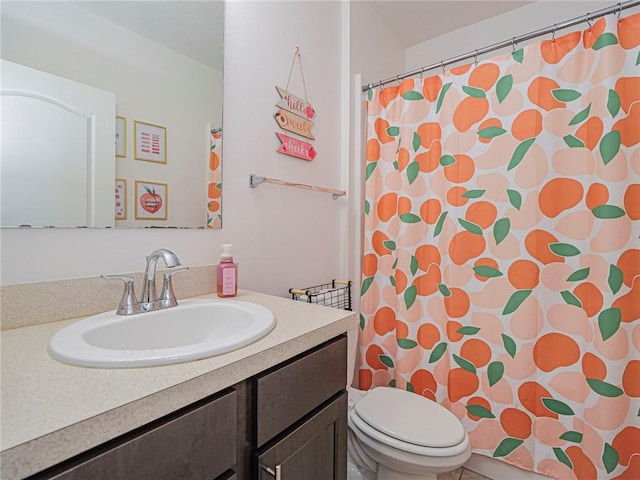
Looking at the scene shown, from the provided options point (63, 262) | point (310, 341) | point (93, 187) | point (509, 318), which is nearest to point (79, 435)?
point (310, 341)

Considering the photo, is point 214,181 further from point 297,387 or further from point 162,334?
point 297,387

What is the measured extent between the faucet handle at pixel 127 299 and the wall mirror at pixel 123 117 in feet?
0.60

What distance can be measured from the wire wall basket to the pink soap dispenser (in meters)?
0.40

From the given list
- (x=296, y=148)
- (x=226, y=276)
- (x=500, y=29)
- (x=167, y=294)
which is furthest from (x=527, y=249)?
(x=500, y=29)

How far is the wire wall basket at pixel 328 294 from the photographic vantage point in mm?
1436

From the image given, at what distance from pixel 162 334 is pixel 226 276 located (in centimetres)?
27

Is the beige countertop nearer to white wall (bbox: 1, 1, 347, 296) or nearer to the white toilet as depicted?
white wall (bbox: 1, 1, 347, 296)

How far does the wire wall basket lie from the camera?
1436 mm

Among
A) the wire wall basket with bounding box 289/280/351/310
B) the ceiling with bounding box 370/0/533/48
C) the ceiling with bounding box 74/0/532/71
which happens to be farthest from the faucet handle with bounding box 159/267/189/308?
the ceiling with bounding box 370/0/533/48

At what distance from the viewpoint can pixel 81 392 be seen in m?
0.48

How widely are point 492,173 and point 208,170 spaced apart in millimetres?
1210

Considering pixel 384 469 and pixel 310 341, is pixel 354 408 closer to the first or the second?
pixel 384 469

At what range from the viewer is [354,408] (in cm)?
130

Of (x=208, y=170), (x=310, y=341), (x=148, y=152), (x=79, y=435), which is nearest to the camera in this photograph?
(x=79, y=435)
